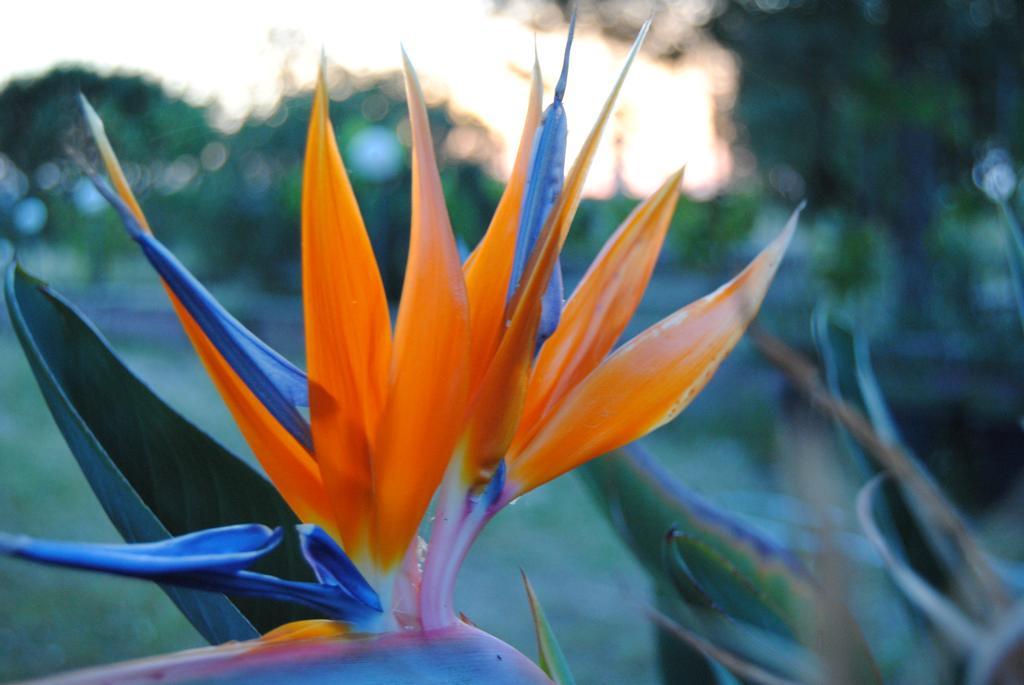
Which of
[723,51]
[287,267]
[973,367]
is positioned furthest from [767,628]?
[287,267]

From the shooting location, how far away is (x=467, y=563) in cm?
269

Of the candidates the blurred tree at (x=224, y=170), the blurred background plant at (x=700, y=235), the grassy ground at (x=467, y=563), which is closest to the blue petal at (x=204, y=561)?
the grassy ground at (x=467, y=563)

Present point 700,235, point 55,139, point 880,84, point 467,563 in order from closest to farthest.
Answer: point 467,563 < point 55,139 < point 880,84 < point 700,235

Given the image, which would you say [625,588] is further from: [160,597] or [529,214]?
[160,597]

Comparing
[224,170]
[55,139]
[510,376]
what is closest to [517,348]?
[510,376]

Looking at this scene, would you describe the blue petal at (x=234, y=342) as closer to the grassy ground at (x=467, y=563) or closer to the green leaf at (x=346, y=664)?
the green leaf at (x=346, y=664)

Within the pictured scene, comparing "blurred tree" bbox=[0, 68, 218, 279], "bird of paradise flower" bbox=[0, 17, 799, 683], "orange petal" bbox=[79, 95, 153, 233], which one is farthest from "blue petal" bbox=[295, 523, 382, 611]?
"blurred tree" bbox=[0, 68, 218, 279]

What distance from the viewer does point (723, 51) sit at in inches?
141

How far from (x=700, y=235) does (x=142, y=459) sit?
4.82m

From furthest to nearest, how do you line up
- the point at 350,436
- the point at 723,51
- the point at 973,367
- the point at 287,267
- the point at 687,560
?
the point at 287,267
the point at 723,51
the point at 973,367
the point at 687,560
the point at 350,436

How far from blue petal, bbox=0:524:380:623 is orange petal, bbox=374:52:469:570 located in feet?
0.11

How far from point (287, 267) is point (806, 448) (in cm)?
585

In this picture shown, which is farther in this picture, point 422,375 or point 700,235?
point 700,235

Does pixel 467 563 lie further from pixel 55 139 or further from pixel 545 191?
pixel 545 191
